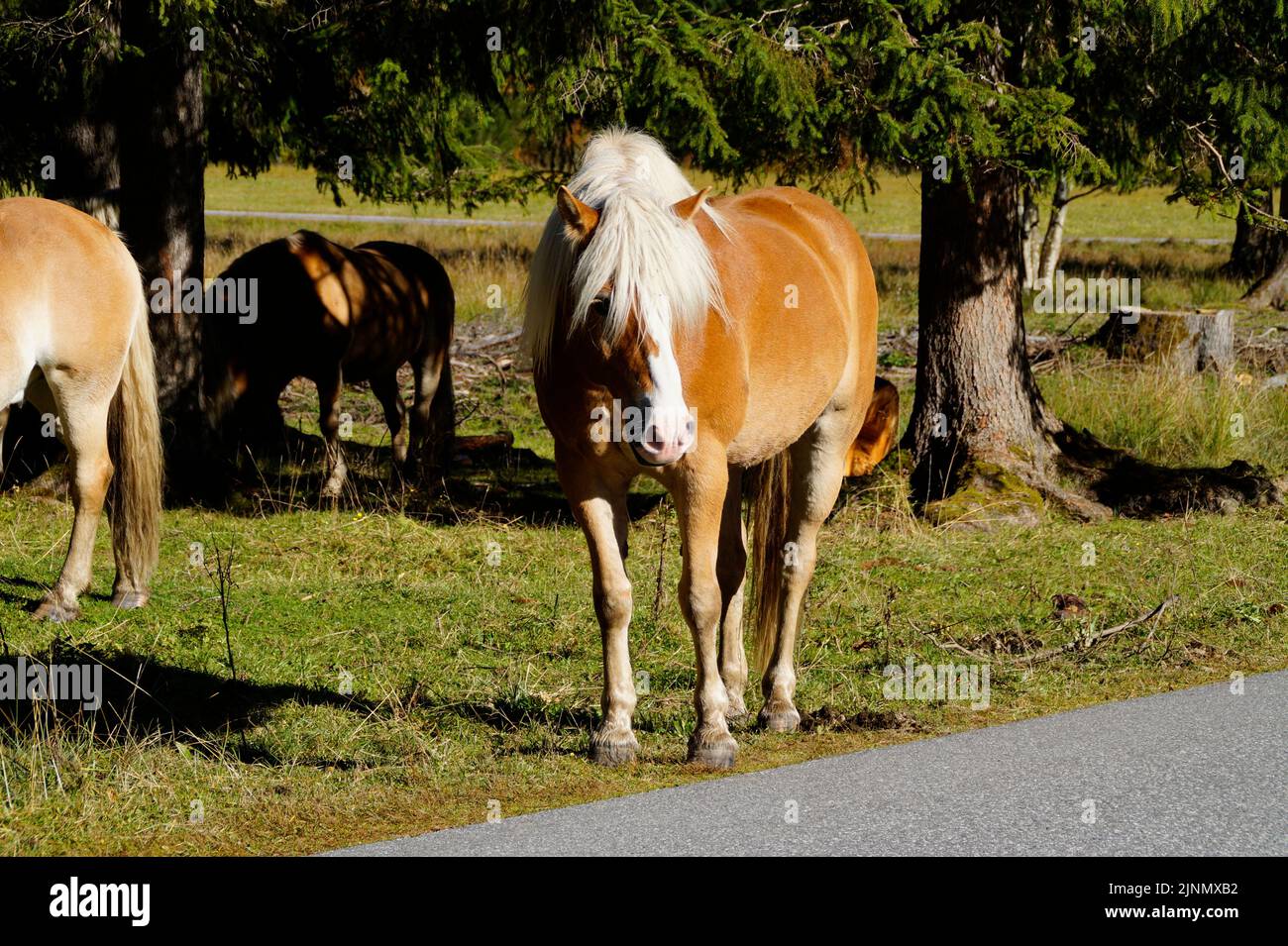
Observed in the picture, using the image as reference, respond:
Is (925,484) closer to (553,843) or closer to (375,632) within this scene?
(375,632)

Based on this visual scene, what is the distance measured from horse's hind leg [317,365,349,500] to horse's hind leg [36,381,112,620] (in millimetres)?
2976

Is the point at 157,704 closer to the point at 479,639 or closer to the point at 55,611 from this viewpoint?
the point at 55,611

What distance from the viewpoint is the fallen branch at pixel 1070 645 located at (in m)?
7.15

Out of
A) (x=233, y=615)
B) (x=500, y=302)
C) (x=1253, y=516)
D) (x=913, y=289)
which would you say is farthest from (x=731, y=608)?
(x=913, y=289)

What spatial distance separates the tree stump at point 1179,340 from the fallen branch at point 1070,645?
7.19 meters

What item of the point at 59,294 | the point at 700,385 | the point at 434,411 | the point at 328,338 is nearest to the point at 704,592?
the point at 700,385

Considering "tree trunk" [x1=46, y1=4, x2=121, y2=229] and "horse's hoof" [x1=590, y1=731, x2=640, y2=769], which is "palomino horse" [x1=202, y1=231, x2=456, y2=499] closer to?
"tree trunk" [x1=46, y1=4, x2=121, y2=229]

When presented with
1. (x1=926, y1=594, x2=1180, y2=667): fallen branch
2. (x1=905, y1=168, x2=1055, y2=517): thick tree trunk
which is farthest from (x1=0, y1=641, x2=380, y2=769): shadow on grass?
(x1=905, y1=168, x2=1055, y2=517): thick tree trunk

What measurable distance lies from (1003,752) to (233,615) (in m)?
4.29

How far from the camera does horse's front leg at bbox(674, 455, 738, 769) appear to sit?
5414 millimetres

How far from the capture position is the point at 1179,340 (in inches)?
571

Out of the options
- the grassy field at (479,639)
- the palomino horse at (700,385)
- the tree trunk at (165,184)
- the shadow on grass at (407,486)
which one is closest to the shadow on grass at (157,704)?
the grassy field at (479,639)

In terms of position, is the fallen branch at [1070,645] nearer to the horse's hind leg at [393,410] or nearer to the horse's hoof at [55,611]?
the horse's hoof at [55,611]

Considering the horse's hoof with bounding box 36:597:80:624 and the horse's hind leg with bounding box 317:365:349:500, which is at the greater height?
the horse's hind leg with bounding box 317:365:349:500
